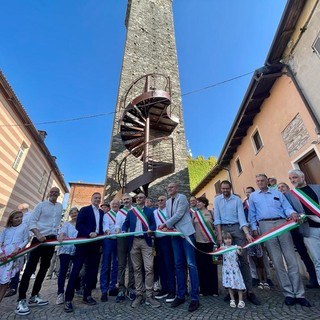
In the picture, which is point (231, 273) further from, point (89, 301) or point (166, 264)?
point (89, 301)

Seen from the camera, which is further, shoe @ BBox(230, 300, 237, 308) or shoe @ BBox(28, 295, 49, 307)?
shoe @ BBox(28, 295, 49, 307)

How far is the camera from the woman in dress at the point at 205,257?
10.8 ft

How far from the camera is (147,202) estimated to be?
4520 millimetres

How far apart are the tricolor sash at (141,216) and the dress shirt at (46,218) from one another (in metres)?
1.28

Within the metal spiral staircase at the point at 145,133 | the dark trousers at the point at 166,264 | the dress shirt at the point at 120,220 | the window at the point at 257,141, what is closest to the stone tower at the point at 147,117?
the metal spiral staircase at the point at 145,133

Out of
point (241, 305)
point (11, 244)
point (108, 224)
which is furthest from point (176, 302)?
point (11, 244)

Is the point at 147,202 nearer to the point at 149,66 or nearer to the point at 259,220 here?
the point at 259,220

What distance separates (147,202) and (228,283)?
227 centimetres

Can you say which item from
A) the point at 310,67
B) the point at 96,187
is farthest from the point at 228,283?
the point at 96,187

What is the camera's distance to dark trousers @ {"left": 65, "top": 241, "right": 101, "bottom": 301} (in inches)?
112

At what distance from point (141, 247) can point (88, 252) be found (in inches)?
33.6

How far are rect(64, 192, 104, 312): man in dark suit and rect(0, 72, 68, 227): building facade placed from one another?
7.07 metres

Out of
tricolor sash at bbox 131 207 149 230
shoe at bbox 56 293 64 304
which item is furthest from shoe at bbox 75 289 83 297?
tricolor sash at bbox 131 207 149 230

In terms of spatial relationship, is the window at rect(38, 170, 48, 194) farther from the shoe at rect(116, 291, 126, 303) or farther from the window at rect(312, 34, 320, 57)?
the window at rect(312, 34, 320, 57)
